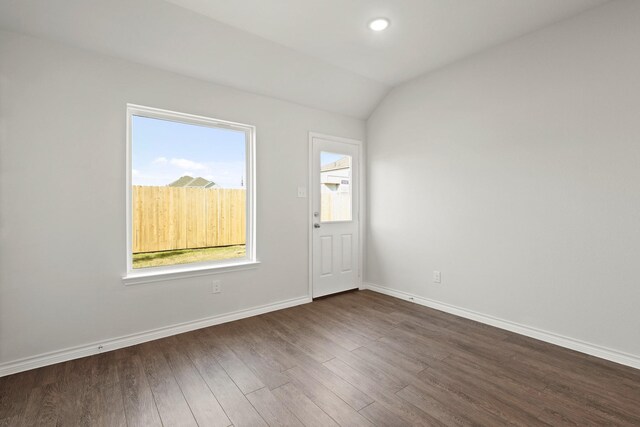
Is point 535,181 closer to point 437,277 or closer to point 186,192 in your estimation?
point 437,277

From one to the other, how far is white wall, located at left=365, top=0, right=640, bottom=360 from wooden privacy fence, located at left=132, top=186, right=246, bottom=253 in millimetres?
2052

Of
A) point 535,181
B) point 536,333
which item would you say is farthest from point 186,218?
point 536,333

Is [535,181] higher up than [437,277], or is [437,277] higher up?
[535,181]

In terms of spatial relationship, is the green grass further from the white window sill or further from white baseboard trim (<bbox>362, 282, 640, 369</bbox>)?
white baseboard trim (<bbox>362, 282, 640, 369</bbox>)

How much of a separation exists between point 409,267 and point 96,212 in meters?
3.27

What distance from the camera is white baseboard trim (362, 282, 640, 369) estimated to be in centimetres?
222

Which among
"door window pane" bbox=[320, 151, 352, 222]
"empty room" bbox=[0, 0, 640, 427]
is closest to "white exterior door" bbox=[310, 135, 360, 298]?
"door window pane" bbox=[320, 151, 352, 222]

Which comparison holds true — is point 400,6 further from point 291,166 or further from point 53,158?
point 53,158

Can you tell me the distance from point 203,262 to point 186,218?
1.59 feet

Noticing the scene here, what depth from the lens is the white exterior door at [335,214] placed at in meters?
3.76

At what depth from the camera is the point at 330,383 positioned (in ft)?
6.51

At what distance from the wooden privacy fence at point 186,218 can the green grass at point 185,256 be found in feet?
0.15

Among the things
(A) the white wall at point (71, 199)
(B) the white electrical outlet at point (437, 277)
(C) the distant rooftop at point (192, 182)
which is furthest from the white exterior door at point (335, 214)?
(A) the white wall at point (71, 199)

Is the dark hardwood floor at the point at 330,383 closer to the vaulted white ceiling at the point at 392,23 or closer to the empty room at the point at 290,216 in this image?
the empty room at the point at 290,216
